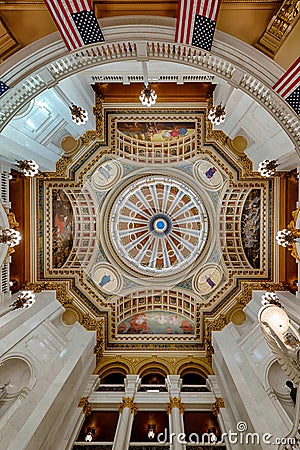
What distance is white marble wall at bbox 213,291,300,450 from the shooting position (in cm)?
952

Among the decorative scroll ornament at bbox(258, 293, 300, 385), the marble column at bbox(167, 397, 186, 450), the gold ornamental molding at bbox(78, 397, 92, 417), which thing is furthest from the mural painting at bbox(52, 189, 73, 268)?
the decorative scroll ornament at bbox(258, 293, 300, 385)

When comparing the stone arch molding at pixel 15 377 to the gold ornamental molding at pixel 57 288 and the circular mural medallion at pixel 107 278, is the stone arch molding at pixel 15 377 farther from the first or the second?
the circular mural medallion at pixel 107 278

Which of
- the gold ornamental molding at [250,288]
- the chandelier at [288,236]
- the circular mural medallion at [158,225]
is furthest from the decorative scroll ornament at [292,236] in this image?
the circular mural medallion at [158,225]

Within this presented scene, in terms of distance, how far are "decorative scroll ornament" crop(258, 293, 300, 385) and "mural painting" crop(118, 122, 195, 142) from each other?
11.9m

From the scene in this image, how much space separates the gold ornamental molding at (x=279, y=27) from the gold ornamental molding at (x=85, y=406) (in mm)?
13308

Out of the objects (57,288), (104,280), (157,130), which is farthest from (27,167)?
(104,280)

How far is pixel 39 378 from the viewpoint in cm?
1116

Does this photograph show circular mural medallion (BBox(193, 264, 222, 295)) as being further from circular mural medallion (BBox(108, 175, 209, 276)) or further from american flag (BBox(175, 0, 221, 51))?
american flag (BBox(175, 0, 221, 51))

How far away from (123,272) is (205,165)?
6996 mm

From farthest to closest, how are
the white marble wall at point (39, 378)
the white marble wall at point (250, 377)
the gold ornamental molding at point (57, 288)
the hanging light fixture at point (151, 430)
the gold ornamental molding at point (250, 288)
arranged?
1. the gold ornamental molding at point (57, 288)
2. the gold ornamental molding at point (250, 288)
3. the hanging light fixture at point (151, 430)
4. the white marble wall at point (250, 377)
5. the white marble wall at point (39, 378)

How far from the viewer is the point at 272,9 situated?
6508 millimetres

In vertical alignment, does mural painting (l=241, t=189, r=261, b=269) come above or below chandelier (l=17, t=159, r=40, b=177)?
above

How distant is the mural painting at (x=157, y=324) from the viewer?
17.1 meters

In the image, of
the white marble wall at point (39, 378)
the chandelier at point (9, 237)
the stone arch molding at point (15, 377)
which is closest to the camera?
the white marble wall at point (39, 378)
